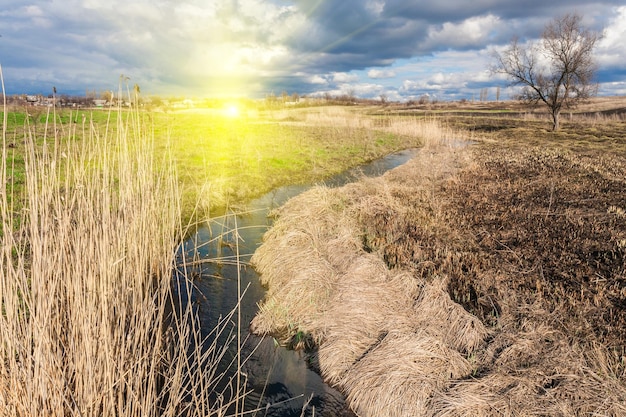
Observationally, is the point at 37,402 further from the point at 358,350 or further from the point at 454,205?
the point at 454,205

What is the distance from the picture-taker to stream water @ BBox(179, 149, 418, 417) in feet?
14.9

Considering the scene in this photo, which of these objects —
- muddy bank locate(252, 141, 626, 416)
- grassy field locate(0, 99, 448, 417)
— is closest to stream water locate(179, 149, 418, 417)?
muddy bank locate(252, 141, 626, 416)

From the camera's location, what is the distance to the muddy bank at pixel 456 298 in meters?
4.07

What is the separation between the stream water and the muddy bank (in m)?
0.23

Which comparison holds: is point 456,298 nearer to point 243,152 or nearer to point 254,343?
point 254,343

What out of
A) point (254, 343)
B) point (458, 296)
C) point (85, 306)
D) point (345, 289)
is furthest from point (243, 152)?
point (85, 306)

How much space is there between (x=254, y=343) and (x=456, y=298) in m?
3.27

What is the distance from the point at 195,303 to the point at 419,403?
4.01 m

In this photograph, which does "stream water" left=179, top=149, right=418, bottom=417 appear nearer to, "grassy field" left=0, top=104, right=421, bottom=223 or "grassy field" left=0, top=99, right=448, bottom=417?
"grassy field" left=0, top=99, right=448, bottom=417

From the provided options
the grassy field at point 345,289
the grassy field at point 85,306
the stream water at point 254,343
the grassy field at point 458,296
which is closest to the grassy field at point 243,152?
the grassy field at point 345,289

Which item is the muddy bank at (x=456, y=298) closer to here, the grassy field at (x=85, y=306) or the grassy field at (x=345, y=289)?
the grassy field at (x=345, y=289)

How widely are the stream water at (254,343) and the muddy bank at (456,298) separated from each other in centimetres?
23

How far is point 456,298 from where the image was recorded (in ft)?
19.3

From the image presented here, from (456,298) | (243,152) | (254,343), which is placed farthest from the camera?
(243,152)
